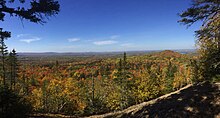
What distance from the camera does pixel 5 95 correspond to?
34.9 feet

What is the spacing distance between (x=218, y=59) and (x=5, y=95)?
1438cm

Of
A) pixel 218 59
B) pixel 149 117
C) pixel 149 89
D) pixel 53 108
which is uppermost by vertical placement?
pixel 218 59

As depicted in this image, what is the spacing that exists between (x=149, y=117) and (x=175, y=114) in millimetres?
1413

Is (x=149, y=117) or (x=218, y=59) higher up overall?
(x=218, y=59)

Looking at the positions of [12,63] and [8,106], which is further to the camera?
[12,63]

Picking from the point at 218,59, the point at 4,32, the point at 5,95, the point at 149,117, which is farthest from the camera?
the point at 218,59

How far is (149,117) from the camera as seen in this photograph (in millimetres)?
9469

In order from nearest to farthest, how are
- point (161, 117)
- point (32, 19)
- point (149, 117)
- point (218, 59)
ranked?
point (32, 19) → point (161, 117) → point (149, 117) → point (218, 59)

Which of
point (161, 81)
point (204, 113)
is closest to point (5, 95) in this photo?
point (204, 113)

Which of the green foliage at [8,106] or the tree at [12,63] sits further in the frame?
the tree at [12,63]

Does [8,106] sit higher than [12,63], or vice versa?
[12,63]

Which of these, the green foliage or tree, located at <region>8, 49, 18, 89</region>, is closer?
the green foliage

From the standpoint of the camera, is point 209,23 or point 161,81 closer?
point 209,23

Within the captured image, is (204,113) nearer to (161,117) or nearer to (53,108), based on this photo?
(161,117)
